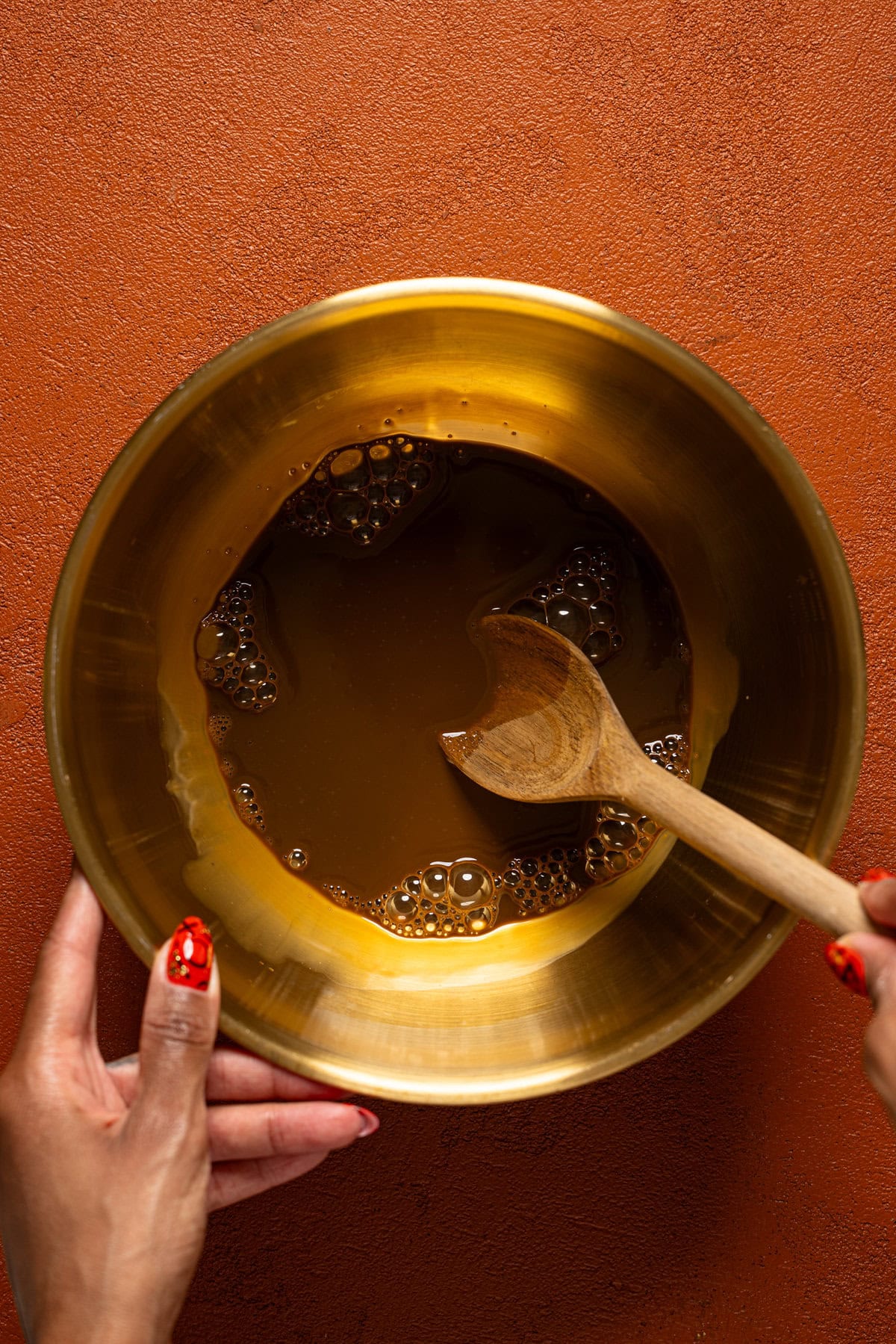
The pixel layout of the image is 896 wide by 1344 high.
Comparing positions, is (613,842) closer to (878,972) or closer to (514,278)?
(878,972)

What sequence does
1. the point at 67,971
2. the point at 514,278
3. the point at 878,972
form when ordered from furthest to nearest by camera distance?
the point at 514,278, the point at 67,971, the point at 878,972

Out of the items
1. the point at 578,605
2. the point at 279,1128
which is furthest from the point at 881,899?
the point at 279,1128

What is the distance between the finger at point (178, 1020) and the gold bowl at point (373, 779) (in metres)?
0.02

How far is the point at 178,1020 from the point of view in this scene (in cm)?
61

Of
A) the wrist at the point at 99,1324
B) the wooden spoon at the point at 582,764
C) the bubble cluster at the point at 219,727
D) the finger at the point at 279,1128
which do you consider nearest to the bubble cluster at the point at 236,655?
the bubble cluster at the point at 219,727

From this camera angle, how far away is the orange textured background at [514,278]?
78cm

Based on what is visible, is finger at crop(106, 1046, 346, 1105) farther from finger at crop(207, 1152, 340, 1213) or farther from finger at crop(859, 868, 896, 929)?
finger at crop(859, 868, 896, 929)

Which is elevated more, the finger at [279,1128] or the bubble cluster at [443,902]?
the bubble cluster at [443,902]

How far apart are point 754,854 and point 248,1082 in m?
0.37

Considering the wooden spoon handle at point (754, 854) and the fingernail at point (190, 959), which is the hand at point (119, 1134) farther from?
the wooden spoon handle at point (754, 854)

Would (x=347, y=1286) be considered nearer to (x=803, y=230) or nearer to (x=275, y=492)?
(x=275, y=492)

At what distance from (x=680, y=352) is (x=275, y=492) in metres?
Answer: 0.30

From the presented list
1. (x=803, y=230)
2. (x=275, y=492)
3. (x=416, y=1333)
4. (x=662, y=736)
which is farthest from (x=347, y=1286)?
(x=803, y=230)

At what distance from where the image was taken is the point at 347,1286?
2.56 feet
